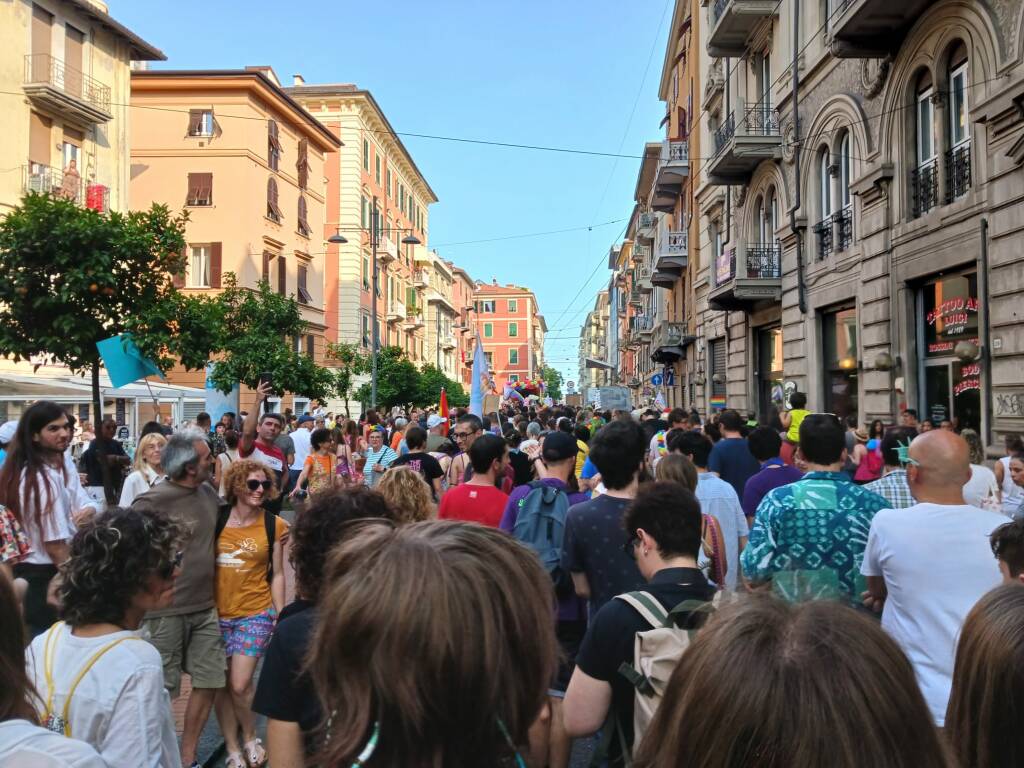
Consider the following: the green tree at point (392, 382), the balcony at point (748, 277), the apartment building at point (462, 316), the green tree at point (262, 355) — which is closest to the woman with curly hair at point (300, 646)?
the balcony at point (748, 277)

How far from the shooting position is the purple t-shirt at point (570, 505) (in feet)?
15.5

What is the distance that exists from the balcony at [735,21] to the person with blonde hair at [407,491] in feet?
59.6

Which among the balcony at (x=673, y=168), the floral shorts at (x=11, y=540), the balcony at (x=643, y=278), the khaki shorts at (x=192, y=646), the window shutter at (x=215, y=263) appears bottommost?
the khaki shorts at (x=192, y=646)

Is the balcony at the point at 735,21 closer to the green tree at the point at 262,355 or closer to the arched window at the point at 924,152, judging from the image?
the arched window at the point at 924,152

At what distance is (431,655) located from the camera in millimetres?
1580

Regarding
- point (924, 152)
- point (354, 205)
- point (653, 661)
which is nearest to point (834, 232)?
point (924, 152)

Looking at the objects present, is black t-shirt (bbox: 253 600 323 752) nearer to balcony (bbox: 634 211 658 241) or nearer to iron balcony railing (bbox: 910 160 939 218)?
iron balcony railing (bbox: 910 160 939 218)

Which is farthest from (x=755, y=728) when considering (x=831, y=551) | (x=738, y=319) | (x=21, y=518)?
(x=738, y=319)

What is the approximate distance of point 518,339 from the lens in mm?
131375

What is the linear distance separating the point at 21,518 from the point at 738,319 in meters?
20.7

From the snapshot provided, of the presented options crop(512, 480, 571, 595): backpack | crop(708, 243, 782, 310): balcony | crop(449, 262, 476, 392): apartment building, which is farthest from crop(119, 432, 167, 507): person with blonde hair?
crop(449, 262, 476, 392): apartment building

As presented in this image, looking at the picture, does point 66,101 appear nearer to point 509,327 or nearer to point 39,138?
point 39,138

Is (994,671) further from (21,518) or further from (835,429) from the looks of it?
(21,518)

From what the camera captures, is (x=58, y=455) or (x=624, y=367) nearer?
(x=58, y=455)
